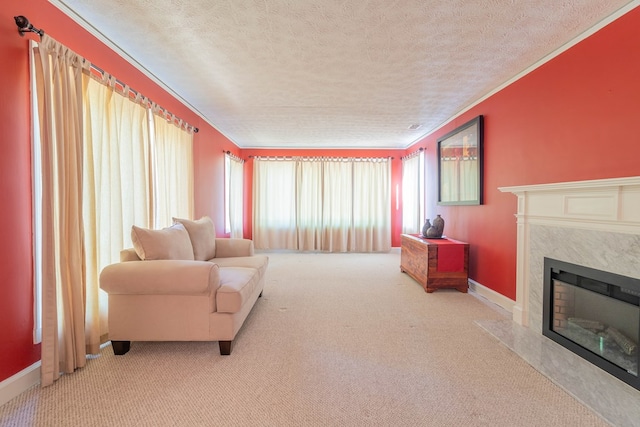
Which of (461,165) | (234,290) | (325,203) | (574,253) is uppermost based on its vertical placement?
(461,165)

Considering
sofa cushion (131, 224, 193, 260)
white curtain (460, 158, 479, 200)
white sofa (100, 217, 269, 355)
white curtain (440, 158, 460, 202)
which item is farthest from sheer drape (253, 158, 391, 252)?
white sofa (100, 217, 269, 355)

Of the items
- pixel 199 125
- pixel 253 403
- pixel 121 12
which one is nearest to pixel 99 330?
pixel 253 403

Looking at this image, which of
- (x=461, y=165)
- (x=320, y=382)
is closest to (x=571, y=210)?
(x=461, y=165)

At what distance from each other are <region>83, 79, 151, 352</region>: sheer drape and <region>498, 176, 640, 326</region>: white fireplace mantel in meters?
3.42

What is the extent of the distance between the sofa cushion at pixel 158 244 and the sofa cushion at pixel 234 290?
428mm

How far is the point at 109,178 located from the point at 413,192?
4877mm

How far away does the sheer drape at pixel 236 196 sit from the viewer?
5203 millimetres

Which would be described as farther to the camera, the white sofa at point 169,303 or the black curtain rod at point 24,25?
the white sofa at point 169,303

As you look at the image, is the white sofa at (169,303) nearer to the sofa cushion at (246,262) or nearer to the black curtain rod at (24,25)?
the sofa cushion at (246,262)

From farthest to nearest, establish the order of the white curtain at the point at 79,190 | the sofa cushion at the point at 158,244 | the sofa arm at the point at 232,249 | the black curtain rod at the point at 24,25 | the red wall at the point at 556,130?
the sofa arm at the point at 232,249 < the sofa cushion at the point at 158,244 < the red wall at the point at 556,130 < the white curtain at the point at 79,190 < the black curtain rod at the point at 24,25

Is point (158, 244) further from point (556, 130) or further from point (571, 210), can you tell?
point (556, 130)

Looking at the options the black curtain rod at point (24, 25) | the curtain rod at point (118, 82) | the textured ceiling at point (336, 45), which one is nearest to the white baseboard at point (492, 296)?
the textured ceiling at point (336, 45)

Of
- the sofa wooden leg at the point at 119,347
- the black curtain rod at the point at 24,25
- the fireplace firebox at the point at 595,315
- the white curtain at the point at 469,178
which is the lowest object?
the sofa wooden leg at the point at 119,347

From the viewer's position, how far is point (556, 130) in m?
2.24
